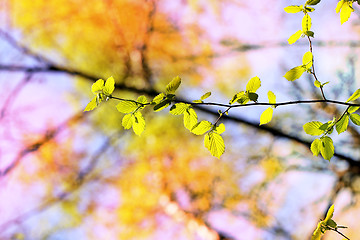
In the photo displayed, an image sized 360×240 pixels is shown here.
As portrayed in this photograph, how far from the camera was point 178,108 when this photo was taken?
82cm

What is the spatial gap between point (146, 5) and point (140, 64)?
0.90 meters


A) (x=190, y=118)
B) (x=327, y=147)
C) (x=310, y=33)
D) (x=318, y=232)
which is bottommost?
(x=318, y=232)

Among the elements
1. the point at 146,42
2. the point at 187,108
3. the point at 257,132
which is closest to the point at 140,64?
the point at 146,42

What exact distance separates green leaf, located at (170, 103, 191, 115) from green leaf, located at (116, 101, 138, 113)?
0.32 feet

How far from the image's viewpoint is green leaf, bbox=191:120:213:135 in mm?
821

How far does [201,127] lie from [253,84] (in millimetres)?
176

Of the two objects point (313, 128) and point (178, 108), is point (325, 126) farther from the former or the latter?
point (178, 108)

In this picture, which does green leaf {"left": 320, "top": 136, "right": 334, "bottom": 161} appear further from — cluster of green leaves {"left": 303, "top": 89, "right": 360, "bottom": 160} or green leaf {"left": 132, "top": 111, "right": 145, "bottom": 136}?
green leaf {"left": 132, "top": 111, "right": 145, "bottom": 136}

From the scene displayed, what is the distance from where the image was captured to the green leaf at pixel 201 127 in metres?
0.82

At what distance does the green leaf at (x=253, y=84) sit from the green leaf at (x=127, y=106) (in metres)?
0.30

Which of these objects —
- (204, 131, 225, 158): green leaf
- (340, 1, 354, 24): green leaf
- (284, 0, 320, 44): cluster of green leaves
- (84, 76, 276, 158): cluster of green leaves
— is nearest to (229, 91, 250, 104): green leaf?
(84, 76, 276, 158): cluster of green leaves

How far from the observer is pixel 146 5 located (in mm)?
4543

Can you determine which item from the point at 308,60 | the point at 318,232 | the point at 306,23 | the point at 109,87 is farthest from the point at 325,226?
the point at 109,87

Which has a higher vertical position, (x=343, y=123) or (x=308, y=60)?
(x=308, y=60)
